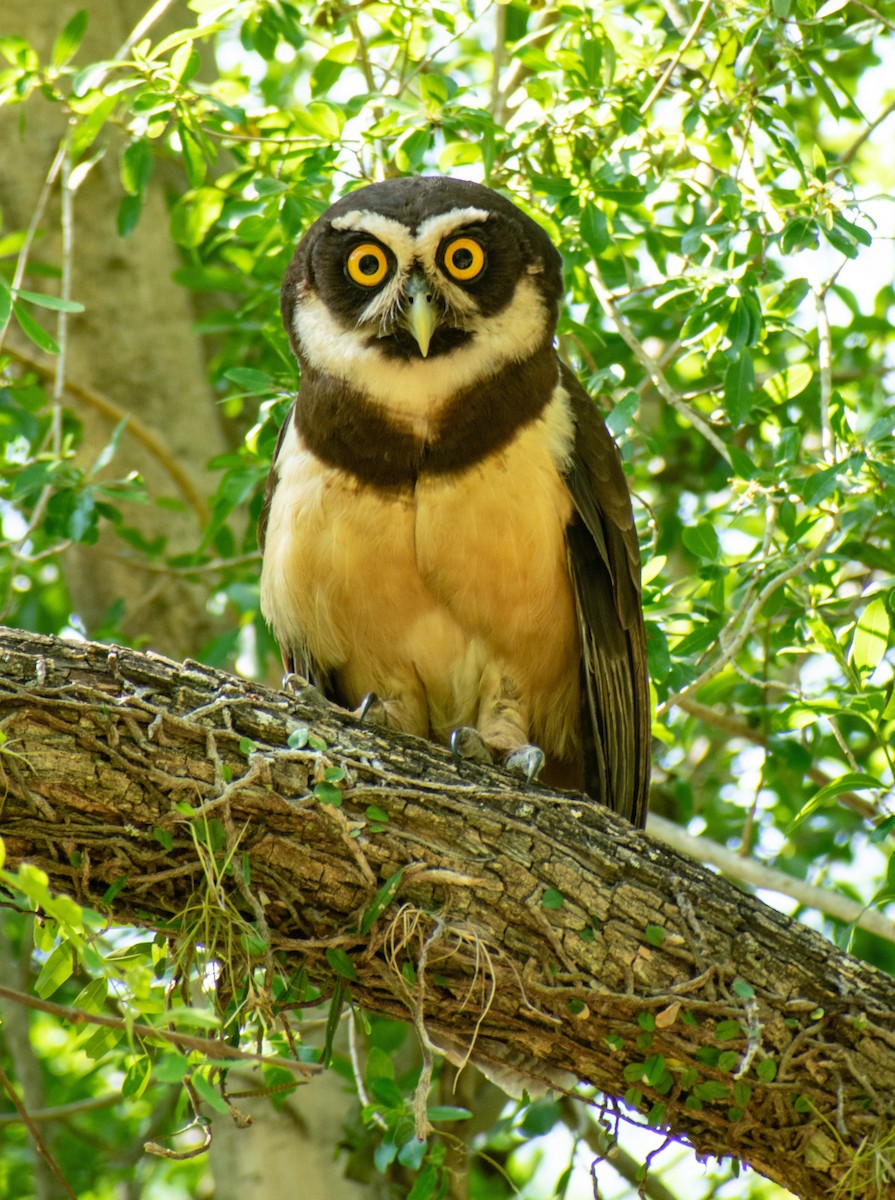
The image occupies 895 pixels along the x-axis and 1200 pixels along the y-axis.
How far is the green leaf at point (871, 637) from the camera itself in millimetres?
3982

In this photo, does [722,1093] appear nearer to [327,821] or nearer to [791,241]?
[327,821]

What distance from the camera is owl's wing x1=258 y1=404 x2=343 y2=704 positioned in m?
4.65

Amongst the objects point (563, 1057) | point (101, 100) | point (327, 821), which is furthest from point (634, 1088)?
point (101, 100)

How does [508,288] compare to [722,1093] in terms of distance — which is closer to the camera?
[722,1093]

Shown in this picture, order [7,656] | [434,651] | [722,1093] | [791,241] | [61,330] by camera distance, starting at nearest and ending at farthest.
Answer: [7,656]
[722,1093]
[791,241]
[434,651]
[61,330]

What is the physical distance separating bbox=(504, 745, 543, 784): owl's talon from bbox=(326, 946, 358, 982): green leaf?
998 mm

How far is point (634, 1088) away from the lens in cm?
335

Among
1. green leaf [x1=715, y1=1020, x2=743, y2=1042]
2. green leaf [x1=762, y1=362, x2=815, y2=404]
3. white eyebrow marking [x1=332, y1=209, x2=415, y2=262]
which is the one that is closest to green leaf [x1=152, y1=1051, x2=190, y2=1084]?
green leaf [x1=715, y1=1020, x2=743, y2=1042]

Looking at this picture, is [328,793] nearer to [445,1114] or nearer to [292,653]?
[445,1114]

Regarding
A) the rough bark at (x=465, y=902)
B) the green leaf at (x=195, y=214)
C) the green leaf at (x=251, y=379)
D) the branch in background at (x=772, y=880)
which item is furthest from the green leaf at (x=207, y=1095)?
the green leaf at (x=195, y=214)

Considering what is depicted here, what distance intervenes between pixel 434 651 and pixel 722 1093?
5.56 feet

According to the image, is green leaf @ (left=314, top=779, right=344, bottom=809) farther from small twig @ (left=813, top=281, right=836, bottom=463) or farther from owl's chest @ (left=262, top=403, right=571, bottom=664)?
small twig @ (left=813, top=281, right=836, bottom=463)

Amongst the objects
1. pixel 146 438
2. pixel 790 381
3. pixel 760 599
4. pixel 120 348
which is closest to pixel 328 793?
pixel 760 599

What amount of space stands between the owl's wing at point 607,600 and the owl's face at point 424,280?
393 millimetres
